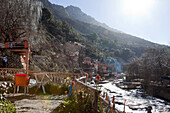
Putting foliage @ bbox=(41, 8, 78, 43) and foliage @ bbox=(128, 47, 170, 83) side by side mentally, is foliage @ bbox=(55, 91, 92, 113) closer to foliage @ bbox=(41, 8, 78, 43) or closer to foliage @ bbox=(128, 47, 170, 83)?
foliage @ bbox=(128, 47, 170, 83)

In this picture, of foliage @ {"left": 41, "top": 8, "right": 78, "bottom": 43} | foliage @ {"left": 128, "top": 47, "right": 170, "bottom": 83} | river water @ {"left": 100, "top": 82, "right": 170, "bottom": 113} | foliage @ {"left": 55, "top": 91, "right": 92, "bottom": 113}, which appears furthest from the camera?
foliage @ {"left": 41, "top": 8, "right": 78, "bottom": 43}

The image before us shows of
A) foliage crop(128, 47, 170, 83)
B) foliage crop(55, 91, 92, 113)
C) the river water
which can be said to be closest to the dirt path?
foliage crop(55, 91, 92, 113)

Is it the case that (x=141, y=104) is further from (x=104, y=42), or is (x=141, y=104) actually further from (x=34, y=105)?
(x=104, y=42)

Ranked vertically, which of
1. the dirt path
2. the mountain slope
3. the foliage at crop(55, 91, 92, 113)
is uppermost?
the mountain slope

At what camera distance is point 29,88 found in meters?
8.05

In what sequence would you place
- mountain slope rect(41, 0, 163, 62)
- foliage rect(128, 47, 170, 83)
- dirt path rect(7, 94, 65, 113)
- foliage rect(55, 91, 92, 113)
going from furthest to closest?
mountain slope rect(41, 0, 163, 62), foliage rect(128, 47, 170, 83), dirt path rect(7, 94, 65, 113), foliage rect(55, 91, 92, 113)

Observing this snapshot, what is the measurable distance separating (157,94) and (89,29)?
95.5m

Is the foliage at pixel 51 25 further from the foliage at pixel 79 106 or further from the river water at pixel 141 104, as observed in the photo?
the foliage at pixel 79 106

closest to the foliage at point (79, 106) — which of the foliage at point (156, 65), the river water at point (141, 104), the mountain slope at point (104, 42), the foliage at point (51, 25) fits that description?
the river water at point (141, 104)

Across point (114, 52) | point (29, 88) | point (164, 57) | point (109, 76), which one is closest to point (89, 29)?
point (114, 52)

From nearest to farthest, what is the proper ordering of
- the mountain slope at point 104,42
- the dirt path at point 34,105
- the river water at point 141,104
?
the dirt path at point 34,105, the river water at point 141,104, the mountain slope at point 104,42

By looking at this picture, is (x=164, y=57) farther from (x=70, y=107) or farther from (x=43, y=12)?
(x=43, y=12)

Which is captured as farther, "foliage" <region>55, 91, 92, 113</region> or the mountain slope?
the mountain slope

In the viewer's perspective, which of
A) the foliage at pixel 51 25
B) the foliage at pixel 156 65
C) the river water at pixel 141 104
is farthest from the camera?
the foliage at pixel 51 25
